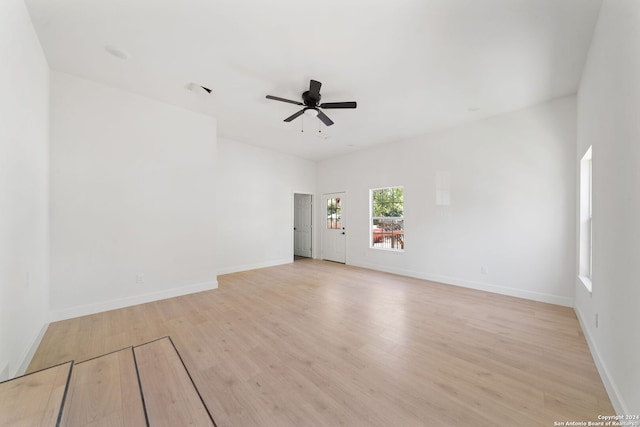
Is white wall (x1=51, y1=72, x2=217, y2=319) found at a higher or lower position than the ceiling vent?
lower

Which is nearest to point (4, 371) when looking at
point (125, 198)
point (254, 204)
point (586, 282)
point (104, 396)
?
point (104, 396)

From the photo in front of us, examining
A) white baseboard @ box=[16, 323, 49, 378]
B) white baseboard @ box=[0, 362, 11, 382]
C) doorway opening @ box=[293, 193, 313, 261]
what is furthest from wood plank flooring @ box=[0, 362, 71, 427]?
doorway opening @ box=[293, 193, 313, 261]

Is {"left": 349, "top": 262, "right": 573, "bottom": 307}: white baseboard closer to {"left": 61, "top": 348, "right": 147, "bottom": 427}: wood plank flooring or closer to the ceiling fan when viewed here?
the ceiling fan

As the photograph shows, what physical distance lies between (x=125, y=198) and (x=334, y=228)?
493 centimetres

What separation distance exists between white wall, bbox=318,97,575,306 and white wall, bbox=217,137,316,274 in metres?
2.64

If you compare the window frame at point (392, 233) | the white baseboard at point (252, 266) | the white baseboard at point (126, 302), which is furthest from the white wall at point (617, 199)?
the white baseboard at point (252, 266)

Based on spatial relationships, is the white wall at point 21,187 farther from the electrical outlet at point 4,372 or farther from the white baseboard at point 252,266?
the white baseboard at point 252,266

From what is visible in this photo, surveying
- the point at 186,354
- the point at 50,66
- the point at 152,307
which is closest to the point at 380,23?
the point at 186,354

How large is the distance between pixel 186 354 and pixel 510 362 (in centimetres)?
306

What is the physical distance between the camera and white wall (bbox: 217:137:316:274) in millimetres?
5656

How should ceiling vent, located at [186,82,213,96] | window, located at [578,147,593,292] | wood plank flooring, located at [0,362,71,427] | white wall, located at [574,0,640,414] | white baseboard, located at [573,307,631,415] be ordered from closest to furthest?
wood plank flooring, located at [0,362,71,427]
white wall, located at [574,0,640,414]
white baseboard, located at [573,307,631,415]
window, located at [578,147,593,292]
ceiling vent, located at [186,82,213,96]

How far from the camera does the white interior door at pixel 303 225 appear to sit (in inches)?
309

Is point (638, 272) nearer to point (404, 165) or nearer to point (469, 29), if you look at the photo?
point (469, 29)

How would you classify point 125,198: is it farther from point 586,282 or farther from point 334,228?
point 586,282
